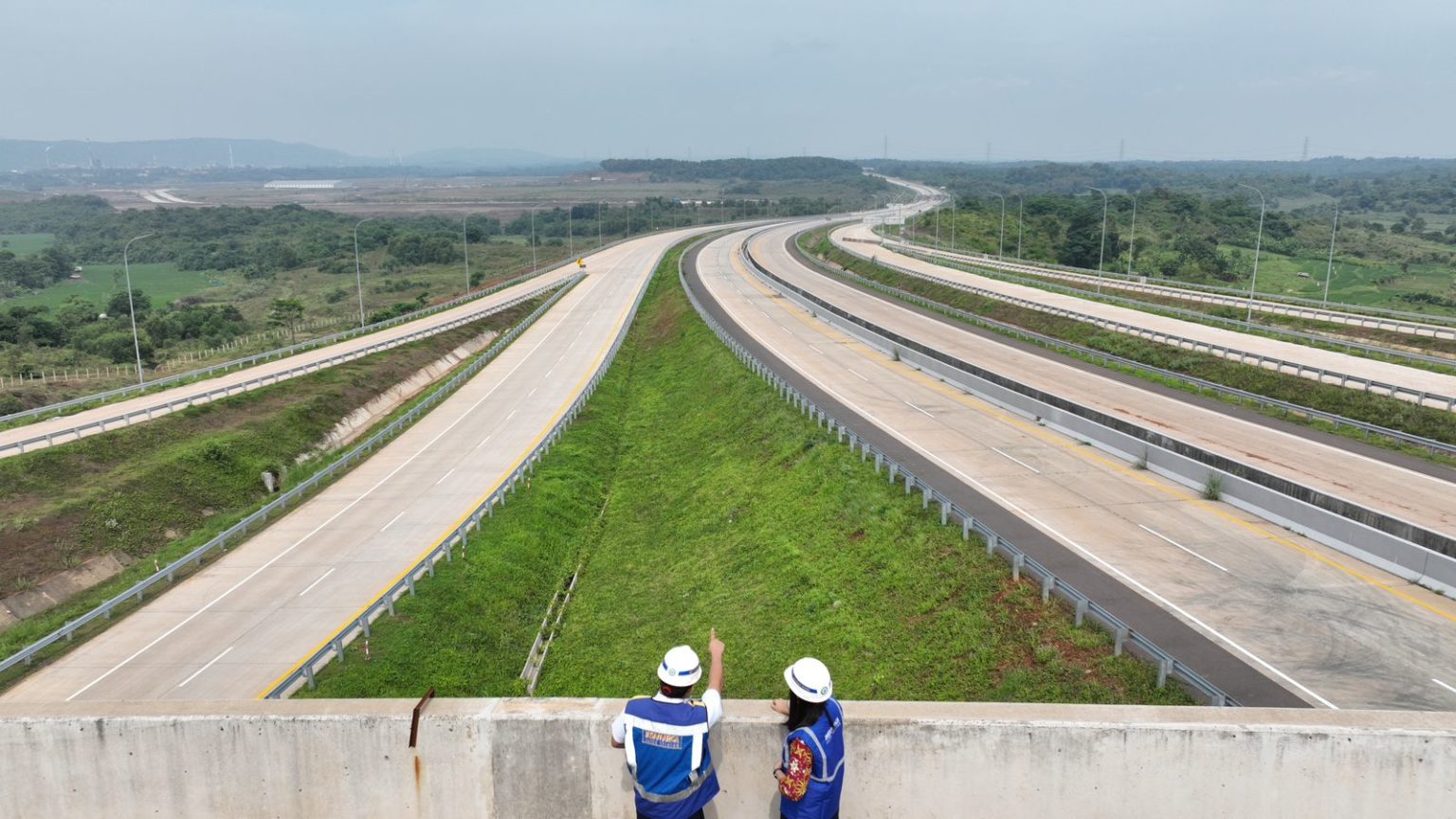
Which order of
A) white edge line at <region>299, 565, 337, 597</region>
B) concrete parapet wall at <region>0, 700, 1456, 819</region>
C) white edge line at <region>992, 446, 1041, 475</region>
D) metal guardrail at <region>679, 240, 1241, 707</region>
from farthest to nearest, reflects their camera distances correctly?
white edge line at <region>992, 446, 1041, 475</region>, white edge line at <region>299, 565, 337, 597</region>, metal guardrail at <region>679, 240, 1241, 707</region>, concrete parapet wall at <region>0, 700, 1456, 819</region>

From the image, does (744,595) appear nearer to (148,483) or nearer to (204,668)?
(204,668)

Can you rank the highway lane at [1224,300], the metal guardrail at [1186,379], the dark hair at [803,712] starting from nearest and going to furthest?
the dark hair at [803,712] → the metal guardrail at [1186,379] → the highway lane at [1224,300]

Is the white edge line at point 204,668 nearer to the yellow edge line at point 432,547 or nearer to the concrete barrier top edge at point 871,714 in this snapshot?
the yellow edge line at point 432,547

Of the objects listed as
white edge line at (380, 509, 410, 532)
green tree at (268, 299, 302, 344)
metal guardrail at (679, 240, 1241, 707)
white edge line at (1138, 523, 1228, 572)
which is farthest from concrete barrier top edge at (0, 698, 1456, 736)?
green tree at (268, 299, 302, 344)

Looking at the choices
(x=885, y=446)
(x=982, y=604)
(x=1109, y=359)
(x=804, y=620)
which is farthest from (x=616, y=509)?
(x=1109, y=359)

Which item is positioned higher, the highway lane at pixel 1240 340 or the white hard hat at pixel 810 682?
the white hard hat at pixel 810 682

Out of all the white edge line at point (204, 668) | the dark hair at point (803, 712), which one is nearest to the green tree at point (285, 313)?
the white edge line at point (204, 668)

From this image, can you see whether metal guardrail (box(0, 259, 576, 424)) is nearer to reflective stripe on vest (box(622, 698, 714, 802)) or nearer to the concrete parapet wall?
the concrete parapet wall
